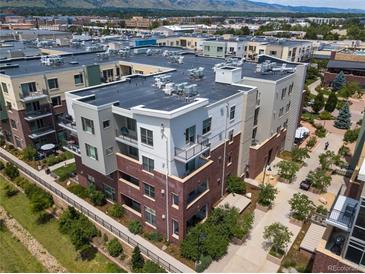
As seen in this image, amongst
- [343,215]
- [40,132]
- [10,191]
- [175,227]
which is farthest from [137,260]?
[40,132]

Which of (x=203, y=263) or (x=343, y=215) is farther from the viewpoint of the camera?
(x=203, y=263)

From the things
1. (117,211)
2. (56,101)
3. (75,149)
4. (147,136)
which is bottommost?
(117,211)

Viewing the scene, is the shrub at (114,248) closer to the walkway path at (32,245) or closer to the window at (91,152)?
the walkway path at (32,245)

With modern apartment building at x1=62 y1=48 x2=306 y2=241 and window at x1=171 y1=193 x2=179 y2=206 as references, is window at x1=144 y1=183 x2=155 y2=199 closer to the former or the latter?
modern apartment building at x1=62 y1=48 x2=306 y2=241

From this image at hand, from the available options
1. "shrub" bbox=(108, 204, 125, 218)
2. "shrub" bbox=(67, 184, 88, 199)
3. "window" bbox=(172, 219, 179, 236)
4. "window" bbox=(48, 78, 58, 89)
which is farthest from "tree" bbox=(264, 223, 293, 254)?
"window" bbox=(48, 78, 58, 89)

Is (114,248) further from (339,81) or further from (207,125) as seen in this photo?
(339,81)

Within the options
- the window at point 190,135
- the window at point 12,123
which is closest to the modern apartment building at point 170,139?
the window at point 190,135

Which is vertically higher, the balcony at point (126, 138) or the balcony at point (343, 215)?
the balcony at point (126, 138)
